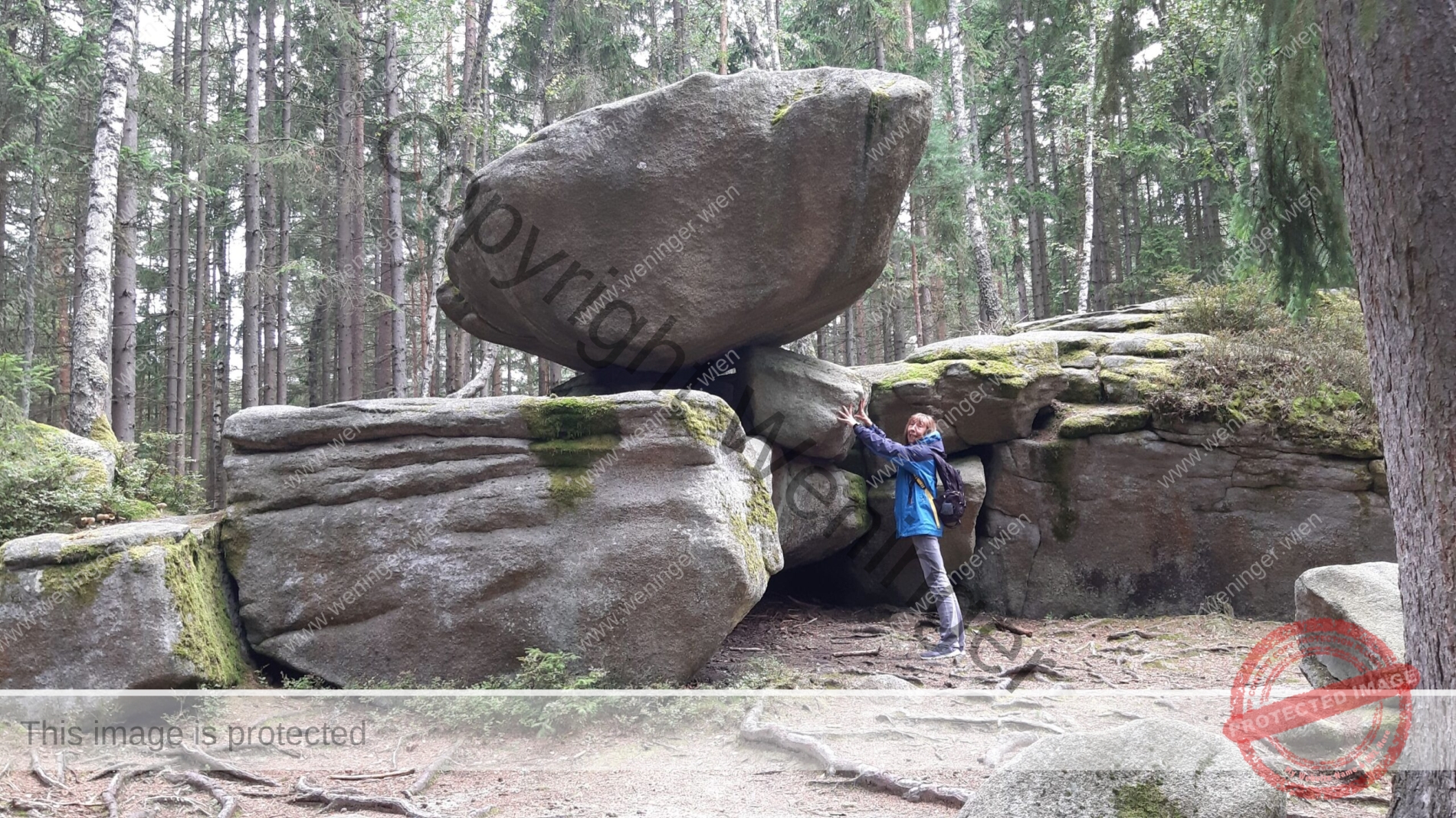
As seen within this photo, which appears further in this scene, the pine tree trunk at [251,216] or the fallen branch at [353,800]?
Result: the pine tree trunk at [251,216]

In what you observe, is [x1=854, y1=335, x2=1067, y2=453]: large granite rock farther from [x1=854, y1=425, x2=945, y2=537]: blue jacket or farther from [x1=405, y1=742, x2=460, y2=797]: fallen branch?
[x1=405, y1=742, x2=460, y2=797]: fallen branch

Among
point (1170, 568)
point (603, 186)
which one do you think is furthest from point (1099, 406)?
point (603, 186)

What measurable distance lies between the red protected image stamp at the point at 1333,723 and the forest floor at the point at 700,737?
155mm

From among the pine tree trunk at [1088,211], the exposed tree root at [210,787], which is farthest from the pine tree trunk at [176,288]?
the pine tree trunk at [1088,211]

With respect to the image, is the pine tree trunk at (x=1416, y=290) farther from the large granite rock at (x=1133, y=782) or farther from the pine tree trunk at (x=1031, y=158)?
the pine tree trunk at (x=1031, y=158)

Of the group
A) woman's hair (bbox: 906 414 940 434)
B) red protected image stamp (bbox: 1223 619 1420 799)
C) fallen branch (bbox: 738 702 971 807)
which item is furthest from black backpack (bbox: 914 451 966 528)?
fallen branch (bbox: 738 702 971 807)

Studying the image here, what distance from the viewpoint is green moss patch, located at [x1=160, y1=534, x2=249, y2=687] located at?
19.1 feet

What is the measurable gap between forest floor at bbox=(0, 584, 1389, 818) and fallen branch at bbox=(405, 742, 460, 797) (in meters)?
0.03

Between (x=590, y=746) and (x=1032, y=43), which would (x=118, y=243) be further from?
(x=1032, y=43)

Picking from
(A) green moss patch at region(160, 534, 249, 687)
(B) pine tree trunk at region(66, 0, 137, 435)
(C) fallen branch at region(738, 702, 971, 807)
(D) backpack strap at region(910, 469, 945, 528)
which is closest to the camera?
(C) fallen branch at region(738, 702, 971, 807)

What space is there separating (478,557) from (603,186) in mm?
3447

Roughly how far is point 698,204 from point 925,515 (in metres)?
3.50

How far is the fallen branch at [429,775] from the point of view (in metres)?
4.64

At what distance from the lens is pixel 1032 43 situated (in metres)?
19.3
